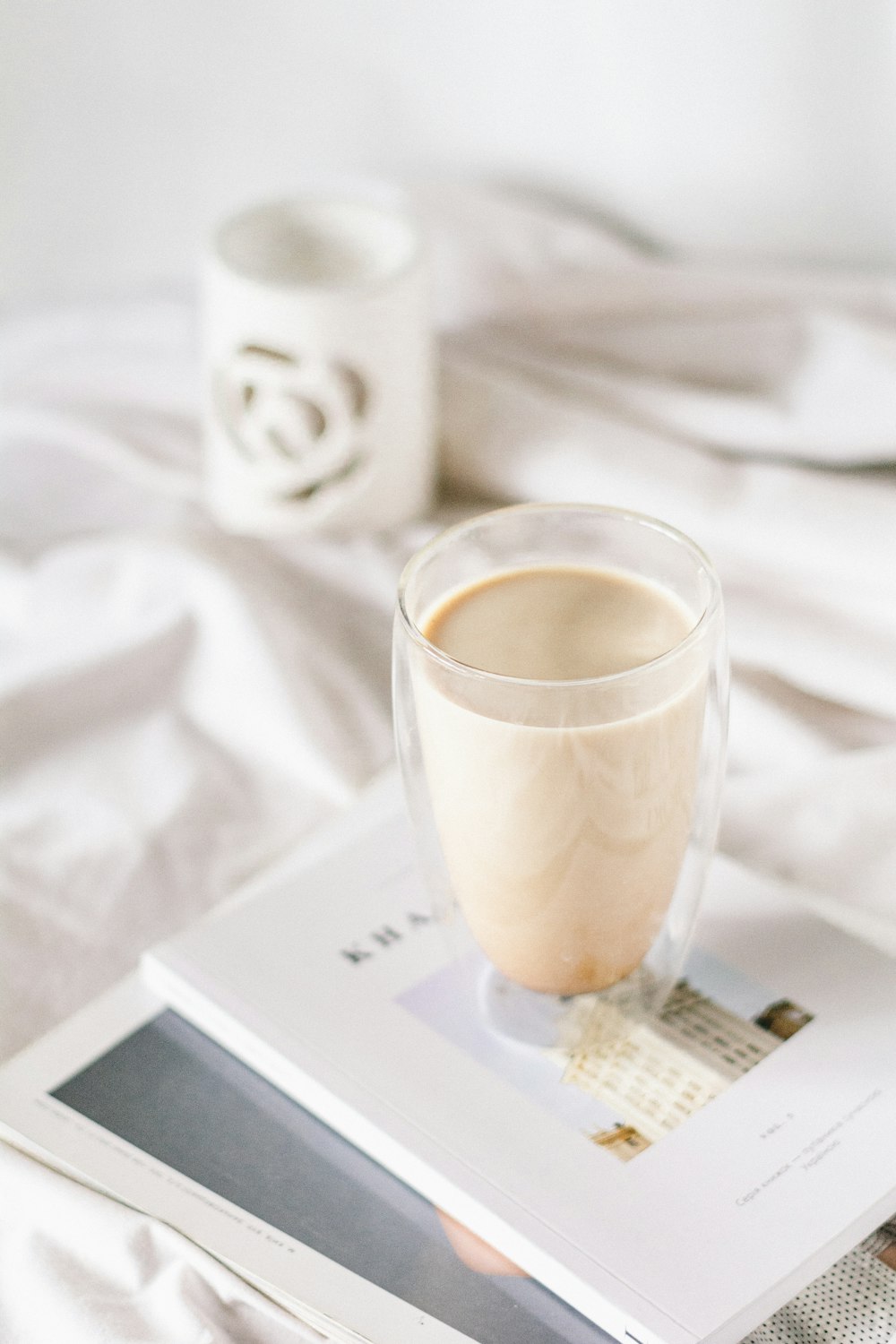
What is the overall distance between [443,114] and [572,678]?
63cm

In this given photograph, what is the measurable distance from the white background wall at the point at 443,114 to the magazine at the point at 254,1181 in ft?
2.15

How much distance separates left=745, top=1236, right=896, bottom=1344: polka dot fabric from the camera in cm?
49

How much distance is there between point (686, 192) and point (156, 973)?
65 cm

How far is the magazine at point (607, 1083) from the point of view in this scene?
19.3 inches

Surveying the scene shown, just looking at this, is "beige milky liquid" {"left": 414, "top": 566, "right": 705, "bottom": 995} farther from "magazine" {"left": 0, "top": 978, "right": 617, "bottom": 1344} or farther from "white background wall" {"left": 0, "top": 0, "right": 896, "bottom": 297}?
"white background wall" {"left": 0, "top": 0, "right": 896, "bottom": 297}

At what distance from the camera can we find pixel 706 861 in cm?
61

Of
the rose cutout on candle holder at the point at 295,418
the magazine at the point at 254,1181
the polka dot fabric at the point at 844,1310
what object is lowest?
the magazine at the point at 254,1181

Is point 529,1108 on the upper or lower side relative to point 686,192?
lower

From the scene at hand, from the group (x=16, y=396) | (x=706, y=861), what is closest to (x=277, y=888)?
(x=706, y=861)

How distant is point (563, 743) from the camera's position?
52 cm

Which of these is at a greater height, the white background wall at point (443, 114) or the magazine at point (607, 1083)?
the white background wall at point (443, 114)

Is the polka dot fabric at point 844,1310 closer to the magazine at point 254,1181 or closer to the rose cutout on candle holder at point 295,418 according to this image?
the magazine at point 254,1181

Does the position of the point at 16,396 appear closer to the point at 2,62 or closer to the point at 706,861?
the point at 2,62

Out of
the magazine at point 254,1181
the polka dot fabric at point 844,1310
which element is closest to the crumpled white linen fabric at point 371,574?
the magazine at point 254,1181
